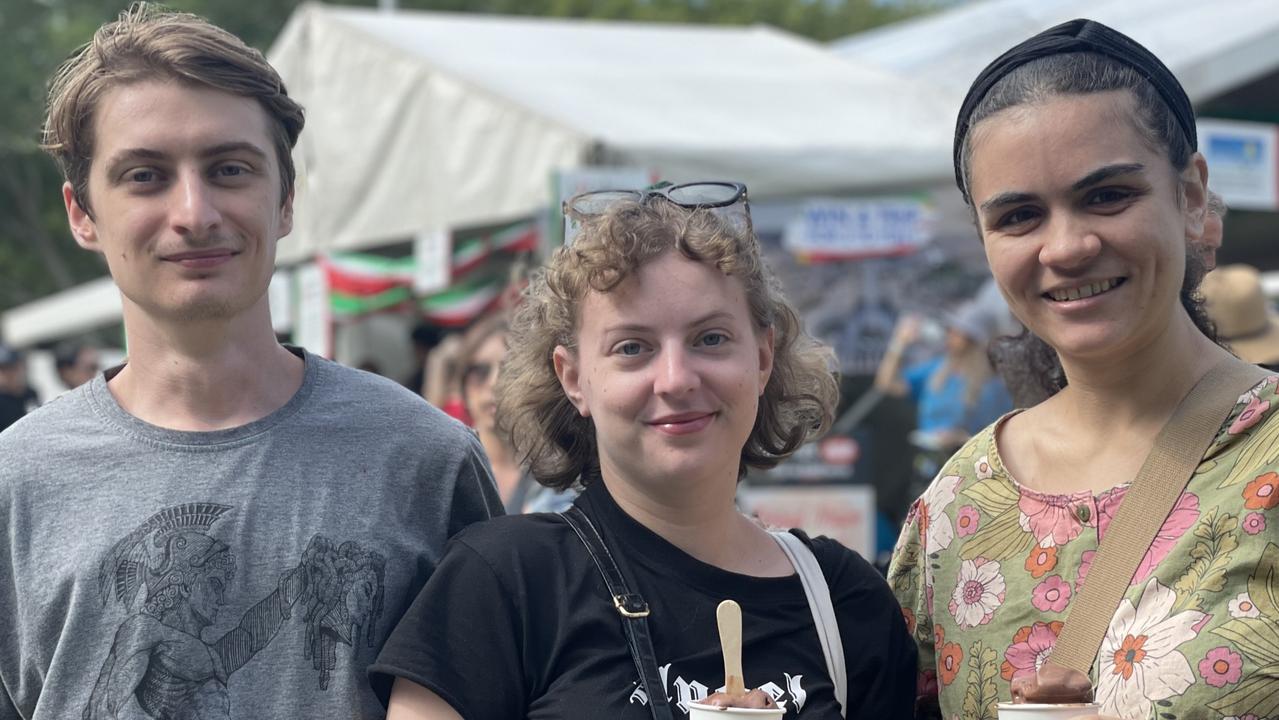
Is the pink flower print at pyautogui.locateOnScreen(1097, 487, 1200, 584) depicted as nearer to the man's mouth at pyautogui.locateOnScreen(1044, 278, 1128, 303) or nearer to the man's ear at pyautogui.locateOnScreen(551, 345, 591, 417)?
the man's mouth at pyautogui.locateOnScreen(1044, 278, 1128, 303)

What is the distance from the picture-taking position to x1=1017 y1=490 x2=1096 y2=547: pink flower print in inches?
103

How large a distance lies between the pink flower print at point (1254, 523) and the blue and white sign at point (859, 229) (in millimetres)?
6196

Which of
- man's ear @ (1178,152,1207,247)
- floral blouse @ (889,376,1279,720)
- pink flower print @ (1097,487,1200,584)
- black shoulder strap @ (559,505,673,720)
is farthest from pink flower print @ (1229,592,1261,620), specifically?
black shoulder strap @ (559,505,673,720)

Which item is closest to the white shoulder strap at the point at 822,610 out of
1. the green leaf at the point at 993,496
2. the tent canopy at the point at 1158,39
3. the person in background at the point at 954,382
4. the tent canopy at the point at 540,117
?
A: the green leaf at the point at 993,496

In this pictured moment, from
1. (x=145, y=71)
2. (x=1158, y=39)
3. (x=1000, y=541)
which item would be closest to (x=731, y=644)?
(x=1000, y=541)

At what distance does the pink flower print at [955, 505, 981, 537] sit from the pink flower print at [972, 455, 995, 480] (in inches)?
2.5

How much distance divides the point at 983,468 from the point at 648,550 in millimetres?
655

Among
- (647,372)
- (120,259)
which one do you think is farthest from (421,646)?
(120,259)

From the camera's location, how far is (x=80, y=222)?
2.84 meters

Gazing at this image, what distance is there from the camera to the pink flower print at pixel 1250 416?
2469mm

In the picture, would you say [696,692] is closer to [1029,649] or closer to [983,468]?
[1029,649]

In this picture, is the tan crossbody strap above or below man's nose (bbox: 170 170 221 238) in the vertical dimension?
below

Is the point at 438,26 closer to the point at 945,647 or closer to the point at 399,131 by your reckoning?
the point at 399,131

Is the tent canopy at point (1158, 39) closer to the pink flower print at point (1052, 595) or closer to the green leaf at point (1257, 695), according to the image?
the pink flower print at point (1052, 595)
